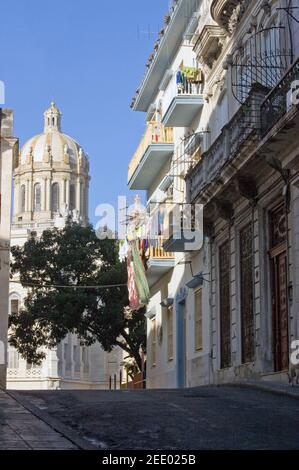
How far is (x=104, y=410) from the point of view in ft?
44.2

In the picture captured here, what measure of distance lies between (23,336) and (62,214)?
177 ft

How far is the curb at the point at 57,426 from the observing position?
34.6 feet

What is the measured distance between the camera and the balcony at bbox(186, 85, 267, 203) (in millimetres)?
19969

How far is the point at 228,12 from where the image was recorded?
78.2 feet

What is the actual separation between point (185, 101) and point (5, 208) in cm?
573

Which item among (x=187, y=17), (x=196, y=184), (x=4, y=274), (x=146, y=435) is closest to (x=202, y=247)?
(x=196, y=184)

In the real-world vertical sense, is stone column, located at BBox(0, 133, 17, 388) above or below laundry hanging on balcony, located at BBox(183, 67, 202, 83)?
below

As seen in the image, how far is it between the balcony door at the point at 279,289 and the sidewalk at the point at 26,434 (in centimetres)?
708

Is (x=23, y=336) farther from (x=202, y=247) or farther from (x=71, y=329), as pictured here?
(x=202, y=247)

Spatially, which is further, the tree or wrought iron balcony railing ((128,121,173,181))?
the tree

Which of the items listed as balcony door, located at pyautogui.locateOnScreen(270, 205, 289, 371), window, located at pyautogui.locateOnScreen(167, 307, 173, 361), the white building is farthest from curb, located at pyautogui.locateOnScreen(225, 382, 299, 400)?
the white building

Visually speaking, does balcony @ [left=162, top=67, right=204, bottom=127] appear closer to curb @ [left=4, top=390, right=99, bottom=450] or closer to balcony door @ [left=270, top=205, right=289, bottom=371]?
balcony door @ [left=270, top=205, right=289, bottom=371]

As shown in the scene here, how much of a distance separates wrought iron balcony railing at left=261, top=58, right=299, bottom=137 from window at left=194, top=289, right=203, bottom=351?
27.1ft

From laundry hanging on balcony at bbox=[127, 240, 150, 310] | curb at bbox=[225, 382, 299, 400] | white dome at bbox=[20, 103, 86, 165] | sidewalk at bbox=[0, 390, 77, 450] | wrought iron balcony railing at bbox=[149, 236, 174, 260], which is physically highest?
white dome at bbox=[20, 103, 86, 165]
